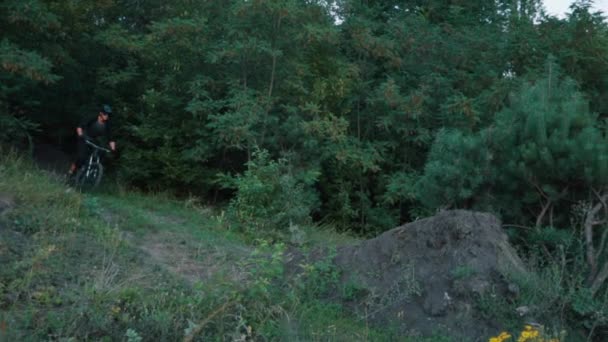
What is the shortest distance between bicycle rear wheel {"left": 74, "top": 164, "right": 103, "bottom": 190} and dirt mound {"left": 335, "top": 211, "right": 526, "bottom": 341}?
22.1 feet

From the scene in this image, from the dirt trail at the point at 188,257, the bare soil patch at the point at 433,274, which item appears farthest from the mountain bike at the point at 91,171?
the bare soil patch at the point at 433,274

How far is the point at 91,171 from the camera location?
520 inches

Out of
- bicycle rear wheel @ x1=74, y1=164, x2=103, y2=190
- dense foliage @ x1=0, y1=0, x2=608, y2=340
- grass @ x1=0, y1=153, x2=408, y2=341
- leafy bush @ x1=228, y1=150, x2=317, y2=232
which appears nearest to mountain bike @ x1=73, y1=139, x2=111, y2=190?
bicycle rear wheel @ x1=74, y1=164, x2=103, y2=190

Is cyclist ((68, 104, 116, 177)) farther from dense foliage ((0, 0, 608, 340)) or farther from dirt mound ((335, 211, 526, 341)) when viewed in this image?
dirt mound ((335, 211, 526, 341))

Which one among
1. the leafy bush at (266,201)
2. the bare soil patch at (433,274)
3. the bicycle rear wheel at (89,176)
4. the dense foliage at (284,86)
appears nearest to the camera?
the bare soil patch at (433,274)

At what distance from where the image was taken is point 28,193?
8.53 meters

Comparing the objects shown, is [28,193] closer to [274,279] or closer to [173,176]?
[274,279]

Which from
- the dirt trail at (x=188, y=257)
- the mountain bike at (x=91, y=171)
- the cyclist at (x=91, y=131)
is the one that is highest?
the cyclist at (x=91, y=131)

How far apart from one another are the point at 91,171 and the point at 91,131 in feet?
2.58

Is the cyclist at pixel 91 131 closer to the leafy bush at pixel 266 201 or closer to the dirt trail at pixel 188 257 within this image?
the leafy bush at pixel 266 201

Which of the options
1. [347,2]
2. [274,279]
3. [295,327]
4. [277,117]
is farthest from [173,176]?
[295,327]

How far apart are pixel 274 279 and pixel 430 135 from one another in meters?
9.49

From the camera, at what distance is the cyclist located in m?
13.1

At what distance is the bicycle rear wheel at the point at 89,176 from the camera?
1306 centimetres
